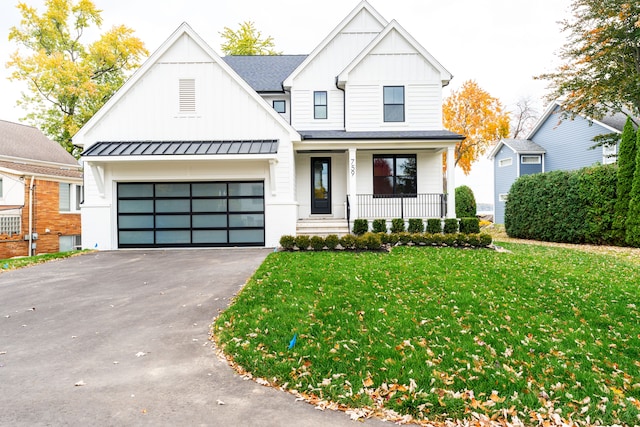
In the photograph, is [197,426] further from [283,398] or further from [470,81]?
[470,81]

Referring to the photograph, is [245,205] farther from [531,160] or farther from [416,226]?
[531,160]

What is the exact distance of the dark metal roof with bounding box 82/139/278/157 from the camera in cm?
1216

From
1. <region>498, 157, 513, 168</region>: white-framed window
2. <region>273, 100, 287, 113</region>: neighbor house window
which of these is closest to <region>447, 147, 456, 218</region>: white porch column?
<region>273, 100, 287, 113</region>: neighbor house window

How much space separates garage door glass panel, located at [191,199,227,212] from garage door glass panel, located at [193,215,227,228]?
0.81ft

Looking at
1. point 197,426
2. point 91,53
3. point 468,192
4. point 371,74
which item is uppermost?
point 91,53

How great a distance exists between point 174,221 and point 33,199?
1065 cm

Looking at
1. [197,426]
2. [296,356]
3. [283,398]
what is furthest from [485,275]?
[197,426]

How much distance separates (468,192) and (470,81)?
44.4ft

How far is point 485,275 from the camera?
25.2 ft

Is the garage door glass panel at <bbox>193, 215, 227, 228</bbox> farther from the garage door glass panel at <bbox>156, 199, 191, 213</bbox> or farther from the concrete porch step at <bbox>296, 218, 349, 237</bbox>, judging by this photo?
the concrete porch step at <bbox>296, 218, 349, 237</bbox>

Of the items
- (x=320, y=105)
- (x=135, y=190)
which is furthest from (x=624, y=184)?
(x=135, y=190)

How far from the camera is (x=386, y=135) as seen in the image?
47.0 ft

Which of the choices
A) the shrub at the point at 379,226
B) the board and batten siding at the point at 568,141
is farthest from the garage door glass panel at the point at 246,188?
the board and batten siding at the point at 568,141

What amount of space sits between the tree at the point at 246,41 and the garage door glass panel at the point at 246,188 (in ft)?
65.9
